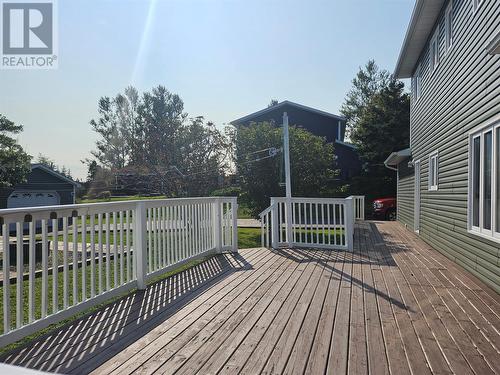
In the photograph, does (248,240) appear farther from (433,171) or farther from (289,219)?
(433,171)

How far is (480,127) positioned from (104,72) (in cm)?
1252

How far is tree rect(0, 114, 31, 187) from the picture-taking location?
1351 centimetres

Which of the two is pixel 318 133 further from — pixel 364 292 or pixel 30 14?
pixel 364 292

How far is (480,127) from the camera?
14.5ft

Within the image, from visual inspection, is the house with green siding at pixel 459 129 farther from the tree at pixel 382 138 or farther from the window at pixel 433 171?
the tree at pixel 382 138

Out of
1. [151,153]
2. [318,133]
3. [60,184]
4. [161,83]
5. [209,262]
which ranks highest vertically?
[161,83]

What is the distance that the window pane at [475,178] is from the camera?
4617 millimetres

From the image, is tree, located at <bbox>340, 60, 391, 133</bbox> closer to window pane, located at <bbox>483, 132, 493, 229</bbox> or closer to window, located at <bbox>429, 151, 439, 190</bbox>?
window, located at <bbox>429, 151, 439, 190</bbox>

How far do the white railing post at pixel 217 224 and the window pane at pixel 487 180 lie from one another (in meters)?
3.73

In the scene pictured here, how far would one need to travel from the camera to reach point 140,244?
155 inches

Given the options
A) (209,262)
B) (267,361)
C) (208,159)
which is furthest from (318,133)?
(267,361)

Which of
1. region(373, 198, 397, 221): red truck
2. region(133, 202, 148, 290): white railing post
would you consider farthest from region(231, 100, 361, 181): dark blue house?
region(133, 202, 148, 290): white railing post
